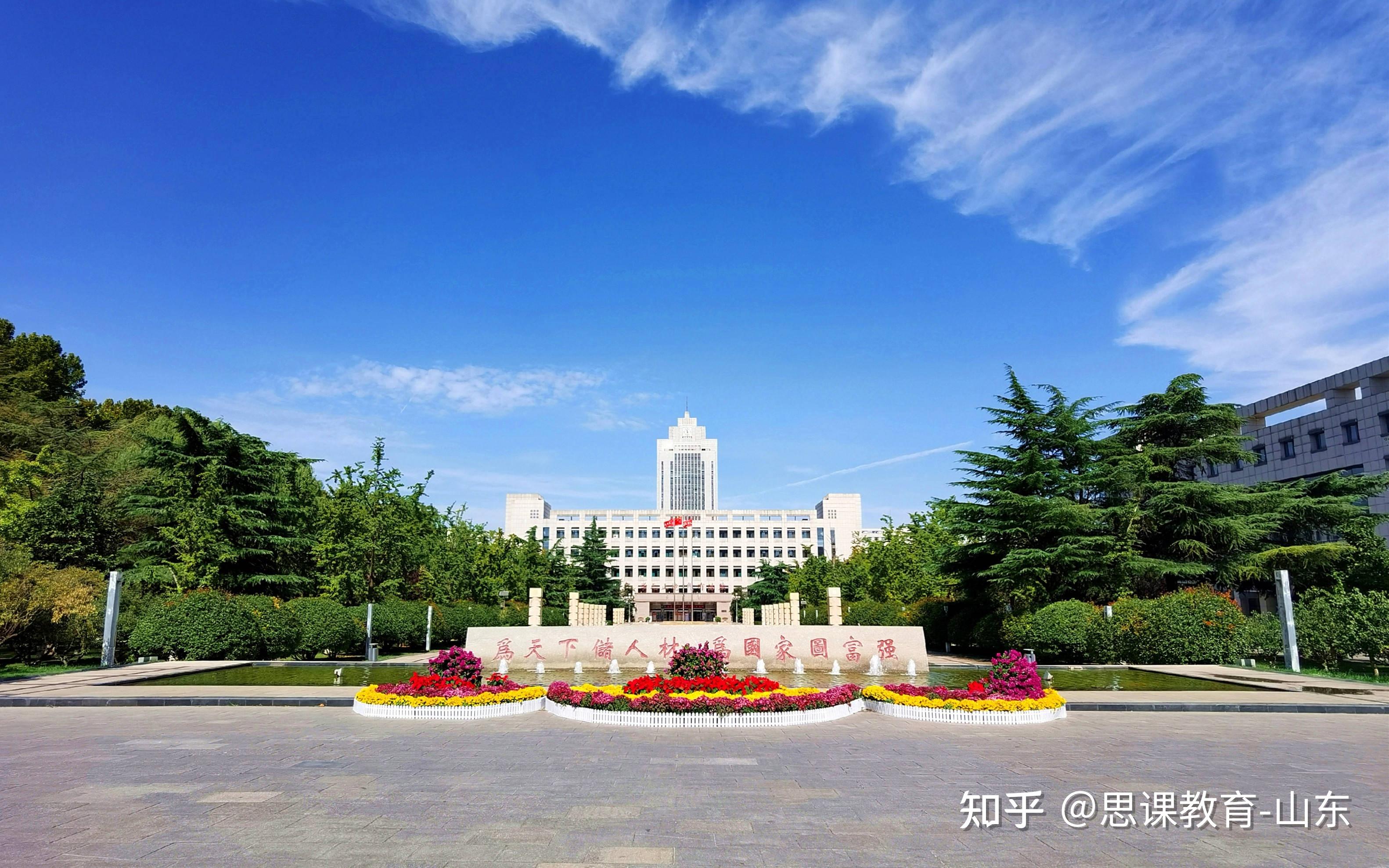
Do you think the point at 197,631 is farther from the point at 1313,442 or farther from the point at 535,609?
the point at 1313,442

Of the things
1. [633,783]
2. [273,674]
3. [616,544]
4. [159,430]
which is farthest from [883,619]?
[616,544]

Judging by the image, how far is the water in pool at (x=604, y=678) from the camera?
17.2 m

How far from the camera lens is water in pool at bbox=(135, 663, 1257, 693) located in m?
17.2

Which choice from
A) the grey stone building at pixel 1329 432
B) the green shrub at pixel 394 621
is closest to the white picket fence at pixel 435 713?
the green shrub at pixel 394 621

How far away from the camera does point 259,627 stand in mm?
23672

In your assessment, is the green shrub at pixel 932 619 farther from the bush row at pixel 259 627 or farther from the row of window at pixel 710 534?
the row of window at pixel 710 534

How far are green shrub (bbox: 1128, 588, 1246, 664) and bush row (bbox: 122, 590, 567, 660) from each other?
24971mm

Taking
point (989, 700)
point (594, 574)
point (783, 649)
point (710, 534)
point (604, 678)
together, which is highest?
point (710, 534)

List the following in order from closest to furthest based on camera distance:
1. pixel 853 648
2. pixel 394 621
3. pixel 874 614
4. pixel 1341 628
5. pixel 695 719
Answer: pixel 695 719, pixel 1341 628, pixel 853 648, pixel 394 621, pixel 874 614

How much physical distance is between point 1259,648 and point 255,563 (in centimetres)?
3360

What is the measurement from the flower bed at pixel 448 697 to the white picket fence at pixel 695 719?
53.2 inches

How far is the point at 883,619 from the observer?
1414 inches

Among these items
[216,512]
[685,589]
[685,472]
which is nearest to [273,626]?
[216,512]

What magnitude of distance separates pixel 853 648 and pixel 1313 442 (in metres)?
35.5
